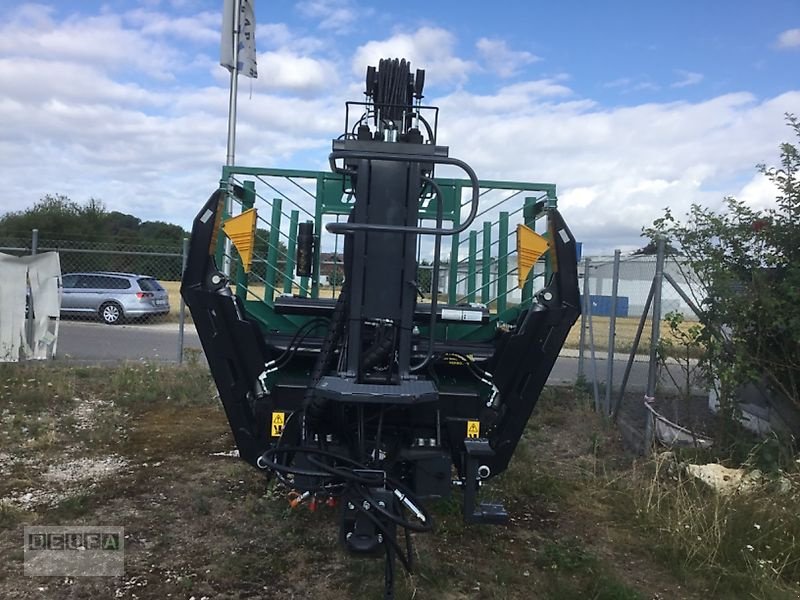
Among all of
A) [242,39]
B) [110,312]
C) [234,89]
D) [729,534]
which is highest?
[242,39]

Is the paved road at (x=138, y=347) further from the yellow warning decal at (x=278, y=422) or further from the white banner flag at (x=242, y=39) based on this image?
the yellow warning decal at (x=278, y=422)

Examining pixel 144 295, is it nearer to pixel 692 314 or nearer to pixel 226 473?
pixel 226 473

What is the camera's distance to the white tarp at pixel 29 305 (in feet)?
32.7

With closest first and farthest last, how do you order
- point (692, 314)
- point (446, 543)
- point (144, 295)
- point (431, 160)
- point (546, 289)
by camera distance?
point (431, 160)
point (546, 289)
point (446, 543)
point (692, 314)
point (144, 295)

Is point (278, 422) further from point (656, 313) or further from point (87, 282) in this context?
point (87, 282)

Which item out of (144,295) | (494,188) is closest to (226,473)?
(494,188)

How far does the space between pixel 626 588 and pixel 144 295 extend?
17.0m

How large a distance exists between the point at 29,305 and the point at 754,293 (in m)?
9.71

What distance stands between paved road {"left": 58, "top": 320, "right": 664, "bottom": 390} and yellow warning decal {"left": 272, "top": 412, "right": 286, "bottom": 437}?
622cm

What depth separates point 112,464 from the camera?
247 inches

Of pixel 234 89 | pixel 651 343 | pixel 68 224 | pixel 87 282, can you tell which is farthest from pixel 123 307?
pixel 68 224

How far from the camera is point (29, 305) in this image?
33.9ft

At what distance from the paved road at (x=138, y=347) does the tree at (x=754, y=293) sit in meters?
2.91

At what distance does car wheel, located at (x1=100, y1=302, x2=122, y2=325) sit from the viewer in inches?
731
